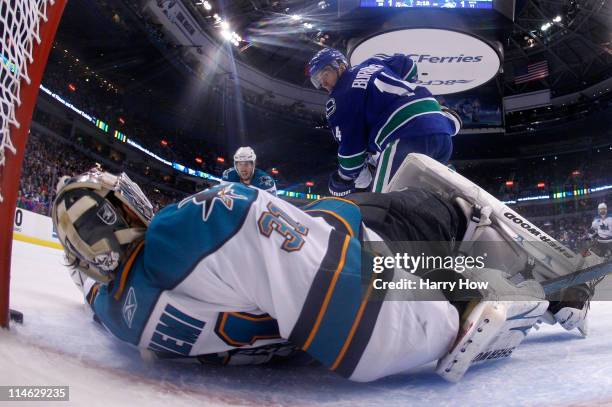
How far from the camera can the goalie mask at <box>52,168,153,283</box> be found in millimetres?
794

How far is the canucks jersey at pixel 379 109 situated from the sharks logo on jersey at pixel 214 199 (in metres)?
1.23

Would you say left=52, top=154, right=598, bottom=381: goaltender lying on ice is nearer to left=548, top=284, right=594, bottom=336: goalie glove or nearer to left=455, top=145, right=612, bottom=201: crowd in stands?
left=548, top=284, right=594, bottom=336: goalie glove

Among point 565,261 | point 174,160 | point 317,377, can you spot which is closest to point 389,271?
point 317,377

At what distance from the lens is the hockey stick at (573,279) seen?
1293 millimetres

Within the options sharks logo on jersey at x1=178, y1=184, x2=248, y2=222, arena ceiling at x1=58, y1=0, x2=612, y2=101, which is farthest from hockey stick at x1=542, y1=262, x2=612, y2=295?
arena ceiling at x1=58, y1=0, x2=612, y2=101

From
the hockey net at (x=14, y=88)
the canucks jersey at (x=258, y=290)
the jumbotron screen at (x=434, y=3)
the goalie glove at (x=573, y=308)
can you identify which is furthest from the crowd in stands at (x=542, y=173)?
the hockey net at (x=14, y=88)

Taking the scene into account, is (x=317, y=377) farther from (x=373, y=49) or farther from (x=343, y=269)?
(x=373, y=49)

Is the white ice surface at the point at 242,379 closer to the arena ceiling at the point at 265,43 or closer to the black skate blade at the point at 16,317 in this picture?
the black skate blade at the point at 16,317

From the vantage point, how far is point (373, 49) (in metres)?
5.71

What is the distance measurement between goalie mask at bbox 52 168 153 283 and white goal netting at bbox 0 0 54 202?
196mm

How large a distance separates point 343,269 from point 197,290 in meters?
0.26

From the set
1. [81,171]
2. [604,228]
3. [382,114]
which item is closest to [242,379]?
[382,114]

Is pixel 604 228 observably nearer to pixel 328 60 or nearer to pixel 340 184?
pixel 340 184

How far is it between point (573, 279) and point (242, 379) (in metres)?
0.98
